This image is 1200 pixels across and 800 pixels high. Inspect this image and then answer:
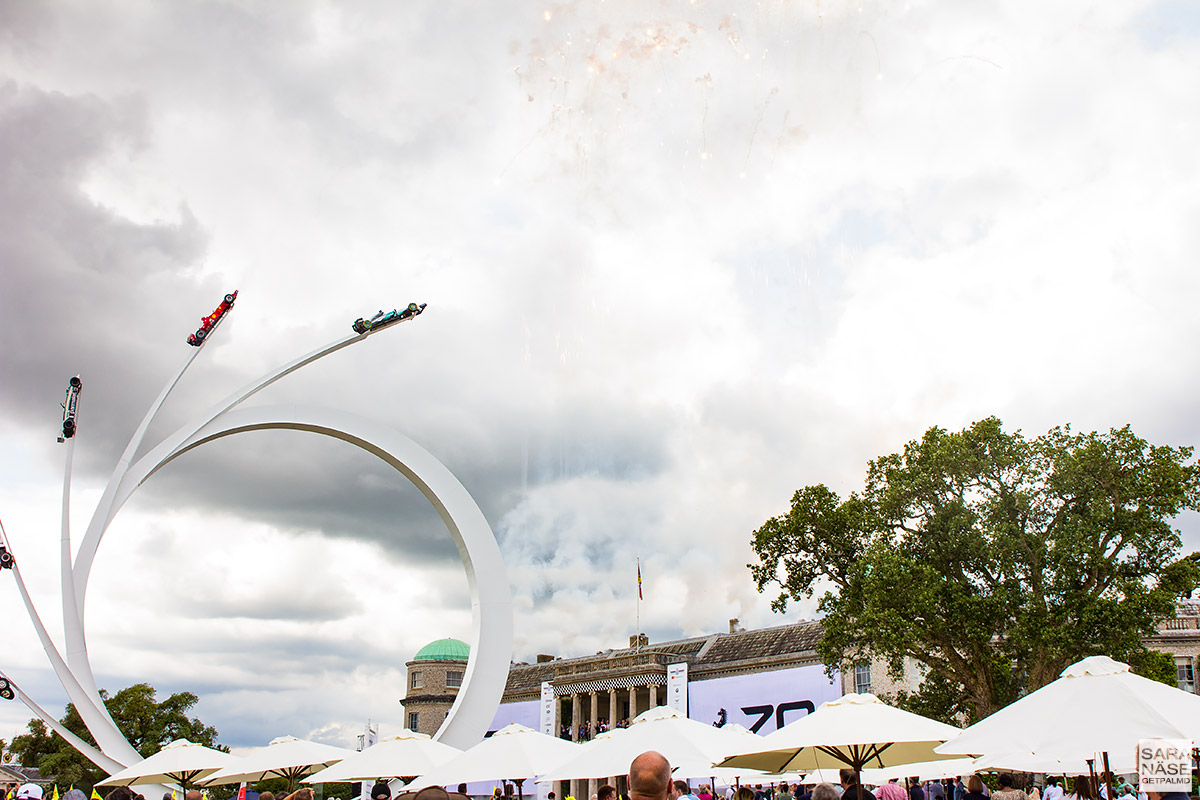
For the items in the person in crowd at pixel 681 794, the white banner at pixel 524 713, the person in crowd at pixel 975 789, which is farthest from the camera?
the white banner at pixel 524 713

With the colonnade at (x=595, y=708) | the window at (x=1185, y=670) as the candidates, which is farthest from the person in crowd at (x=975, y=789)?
the window at (x=1185, y=670)

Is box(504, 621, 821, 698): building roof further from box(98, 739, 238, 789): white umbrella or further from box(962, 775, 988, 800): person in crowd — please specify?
box(962, 775, 988, 800): person in crowd

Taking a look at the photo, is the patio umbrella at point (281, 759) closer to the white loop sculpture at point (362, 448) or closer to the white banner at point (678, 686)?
the white loop sculpture at point (362, 448)

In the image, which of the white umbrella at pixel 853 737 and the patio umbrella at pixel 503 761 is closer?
the white umbrella at pixel 853 737

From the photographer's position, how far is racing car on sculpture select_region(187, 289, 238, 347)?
58.1ft

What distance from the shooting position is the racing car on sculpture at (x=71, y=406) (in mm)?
16703

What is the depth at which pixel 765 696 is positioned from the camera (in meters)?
37.4

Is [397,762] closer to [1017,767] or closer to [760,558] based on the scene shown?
[1017,767]

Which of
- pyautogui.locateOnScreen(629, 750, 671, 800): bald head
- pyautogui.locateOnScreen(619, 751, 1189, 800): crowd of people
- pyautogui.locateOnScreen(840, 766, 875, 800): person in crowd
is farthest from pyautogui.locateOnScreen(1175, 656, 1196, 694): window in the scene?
pyautogui.locateOnScreen(629, 750, 671, 800): bald head

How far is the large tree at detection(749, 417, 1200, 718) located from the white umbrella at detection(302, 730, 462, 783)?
1242cm

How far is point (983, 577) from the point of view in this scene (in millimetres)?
22547

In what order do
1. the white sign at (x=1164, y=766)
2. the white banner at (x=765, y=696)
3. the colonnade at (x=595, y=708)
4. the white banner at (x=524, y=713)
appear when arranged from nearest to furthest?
the white sign at (x=1164, y=766) < the white banner at (x=765, y=696) < the colonnade at (x=595, y=708) < the white banner at (x=524, y=713)

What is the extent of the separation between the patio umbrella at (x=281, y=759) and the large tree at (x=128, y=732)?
27.8 m

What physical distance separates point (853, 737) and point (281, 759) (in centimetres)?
1094
